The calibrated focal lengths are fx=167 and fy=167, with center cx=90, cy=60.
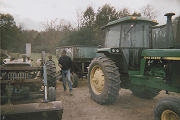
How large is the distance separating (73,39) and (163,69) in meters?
18.3

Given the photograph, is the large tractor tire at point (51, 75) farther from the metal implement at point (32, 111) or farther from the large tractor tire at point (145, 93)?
the large tractor tire at point (145, 93)

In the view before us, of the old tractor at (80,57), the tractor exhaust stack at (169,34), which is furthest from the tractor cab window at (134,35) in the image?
the old tractor at (80,57)

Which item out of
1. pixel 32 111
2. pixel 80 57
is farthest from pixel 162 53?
pixel 80 57

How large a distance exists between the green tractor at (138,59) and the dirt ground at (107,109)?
0.28 metres

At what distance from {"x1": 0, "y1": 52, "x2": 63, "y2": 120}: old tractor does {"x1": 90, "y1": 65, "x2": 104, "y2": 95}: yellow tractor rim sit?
122cm

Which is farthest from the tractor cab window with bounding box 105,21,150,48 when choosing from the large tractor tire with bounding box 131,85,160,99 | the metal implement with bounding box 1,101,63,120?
the metal implement with bounding box 1,101,63,120

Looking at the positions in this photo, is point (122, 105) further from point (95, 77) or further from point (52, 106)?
point (52, 106)

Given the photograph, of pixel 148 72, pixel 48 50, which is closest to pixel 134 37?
pixel 148 72

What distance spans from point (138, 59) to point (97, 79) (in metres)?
1.31

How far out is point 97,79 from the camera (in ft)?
15.9

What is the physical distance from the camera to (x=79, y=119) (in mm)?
3607

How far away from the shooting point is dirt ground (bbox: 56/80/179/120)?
376cm

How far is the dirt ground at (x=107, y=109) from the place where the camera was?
376 cm

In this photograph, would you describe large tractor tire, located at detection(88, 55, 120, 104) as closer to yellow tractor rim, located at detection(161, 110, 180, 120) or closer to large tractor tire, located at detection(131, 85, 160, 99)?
large tractor tire, located at detection(131, 85, 160, 99)
